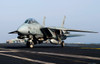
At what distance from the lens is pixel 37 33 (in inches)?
1097

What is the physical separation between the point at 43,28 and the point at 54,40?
3251 millimetres

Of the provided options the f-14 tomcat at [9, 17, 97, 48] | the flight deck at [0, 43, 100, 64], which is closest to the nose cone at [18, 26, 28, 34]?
the f-14 tomcat at [9, 17, 97, 48]

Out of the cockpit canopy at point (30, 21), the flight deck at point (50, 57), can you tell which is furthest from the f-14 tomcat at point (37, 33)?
the flight deck at point (50, 57)

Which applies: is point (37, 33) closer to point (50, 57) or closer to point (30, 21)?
point (30, 21)

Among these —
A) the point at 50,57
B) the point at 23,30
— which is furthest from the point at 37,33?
the point at 50,57

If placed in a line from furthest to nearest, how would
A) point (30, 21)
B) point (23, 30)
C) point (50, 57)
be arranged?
point (30, 21), point (23, 30), point (50, 57)

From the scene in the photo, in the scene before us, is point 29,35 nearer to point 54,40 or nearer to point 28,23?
point 28,23

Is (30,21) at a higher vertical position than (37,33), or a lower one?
higher

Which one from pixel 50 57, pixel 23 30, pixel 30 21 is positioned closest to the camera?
pixel 50 57

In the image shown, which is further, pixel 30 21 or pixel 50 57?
pixel 30 21

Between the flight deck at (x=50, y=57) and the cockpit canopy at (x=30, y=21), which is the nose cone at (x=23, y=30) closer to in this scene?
Result: the cockpit canopy at (x=30, y=21)

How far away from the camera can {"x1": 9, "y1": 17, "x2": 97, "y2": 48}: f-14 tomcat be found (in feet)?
85.4

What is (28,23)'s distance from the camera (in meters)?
27.4

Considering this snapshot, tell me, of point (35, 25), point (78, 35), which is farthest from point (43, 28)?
point (78, 35)
